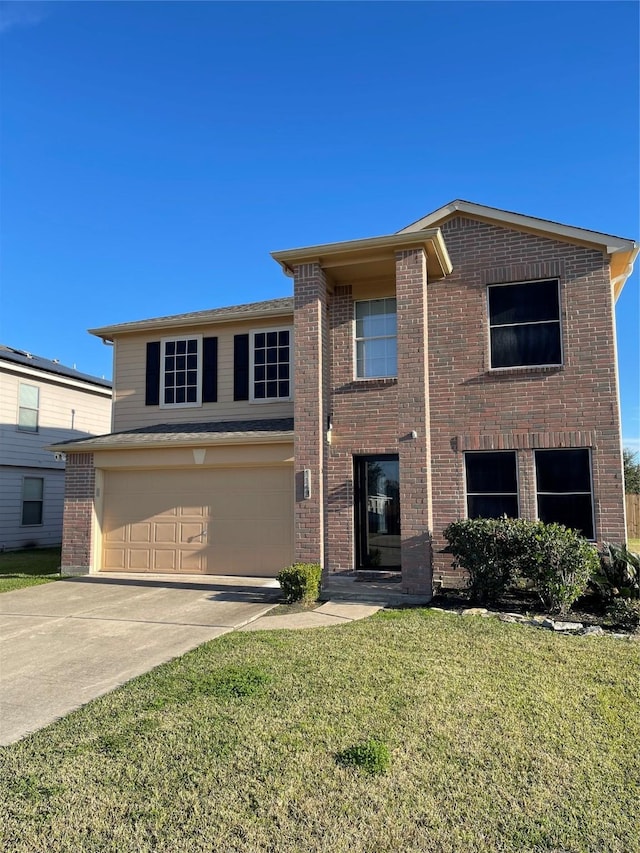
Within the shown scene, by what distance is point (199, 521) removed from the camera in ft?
41.5

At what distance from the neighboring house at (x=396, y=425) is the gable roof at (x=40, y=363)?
6.66 meters

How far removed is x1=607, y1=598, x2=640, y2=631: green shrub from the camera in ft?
25.0

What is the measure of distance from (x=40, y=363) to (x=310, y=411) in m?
14.0

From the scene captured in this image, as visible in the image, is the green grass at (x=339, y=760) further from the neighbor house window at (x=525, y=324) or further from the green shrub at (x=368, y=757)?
the neighbor house window at (x=525, y=324)

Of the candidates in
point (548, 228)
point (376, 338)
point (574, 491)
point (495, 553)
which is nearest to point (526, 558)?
point (495, 553)

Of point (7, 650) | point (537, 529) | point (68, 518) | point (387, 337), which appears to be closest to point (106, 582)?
point (68, 518)

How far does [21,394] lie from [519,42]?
649 inches

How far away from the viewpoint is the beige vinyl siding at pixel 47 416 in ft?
58.5

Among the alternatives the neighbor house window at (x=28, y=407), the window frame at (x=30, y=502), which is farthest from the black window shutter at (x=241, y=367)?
the window frame at (x=30, y=502)

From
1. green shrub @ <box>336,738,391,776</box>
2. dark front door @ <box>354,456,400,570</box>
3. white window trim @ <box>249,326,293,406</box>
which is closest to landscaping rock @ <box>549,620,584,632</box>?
dark front door @ <box>354,456,400,570</box>

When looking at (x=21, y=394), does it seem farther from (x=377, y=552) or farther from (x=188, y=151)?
(x=377, y=552)

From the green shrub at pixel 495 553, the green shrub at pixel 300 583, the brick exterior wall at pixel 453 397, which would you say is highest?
the brick exterior wall at pixel 453 397

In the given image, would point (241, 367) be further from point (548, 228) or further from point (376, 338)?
point (548, 228)

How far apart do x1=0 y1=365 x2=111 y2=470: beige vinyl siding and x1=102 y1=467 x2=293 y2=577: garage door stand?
5056 millimetres
